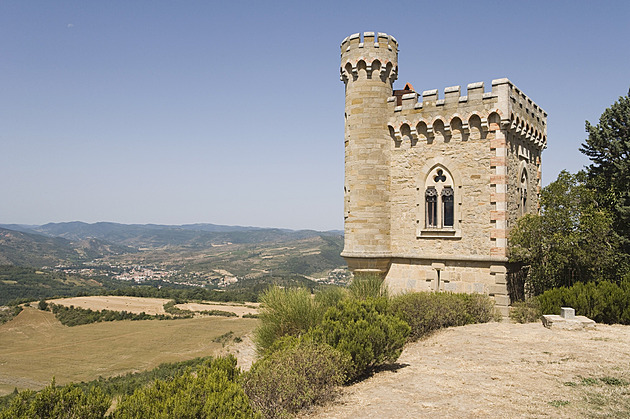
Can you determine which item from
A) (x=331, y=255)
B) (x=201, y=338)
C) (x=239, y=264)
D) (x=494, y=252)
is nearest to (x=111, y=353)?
(x=201, y=338)

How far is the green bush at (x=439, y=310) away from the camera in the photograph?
40.8 feet

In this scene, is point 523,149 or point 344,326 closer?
point 344,326

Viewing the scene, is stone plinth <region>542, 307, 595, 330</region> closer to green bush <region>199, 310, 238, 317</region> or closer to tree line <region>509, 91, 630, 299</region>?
tree line <region>509, 91, 630, 299</region>

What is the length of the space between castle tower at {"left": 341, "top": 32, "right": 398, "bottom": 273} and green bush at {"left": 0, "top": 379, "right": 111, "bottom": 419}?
1212 centimetres

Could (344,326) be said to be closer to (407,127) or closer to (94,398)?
(94,398)

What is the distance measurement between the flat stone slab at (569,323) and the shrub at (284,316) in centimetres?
669

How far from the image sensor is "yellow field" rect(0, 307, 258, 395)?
99.7 feet

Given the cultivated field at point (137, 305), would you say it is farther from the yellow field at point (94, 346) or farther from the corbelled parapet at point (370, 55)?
the corbelled parapet at point (370, 55)


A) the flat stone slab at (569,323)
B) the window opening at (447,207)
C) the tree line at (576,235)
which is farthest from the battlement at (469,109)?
the flat stone slab at (569,323)

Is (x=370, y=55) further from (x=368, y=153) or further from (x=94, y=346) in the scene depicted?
(x=94, y=346)

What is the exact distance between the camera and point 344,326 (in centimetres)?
902

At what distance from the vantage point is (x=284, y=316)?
38.3 ft

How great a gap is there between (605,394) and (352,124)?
480 inches

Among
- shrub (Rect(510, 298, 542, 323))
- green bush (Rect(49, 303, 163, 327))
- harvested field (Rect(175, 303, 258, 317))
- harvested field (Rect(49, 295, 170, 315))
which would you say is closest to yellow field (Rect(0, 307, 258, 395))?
green bush (Rect(49, 303, 163, 327))
